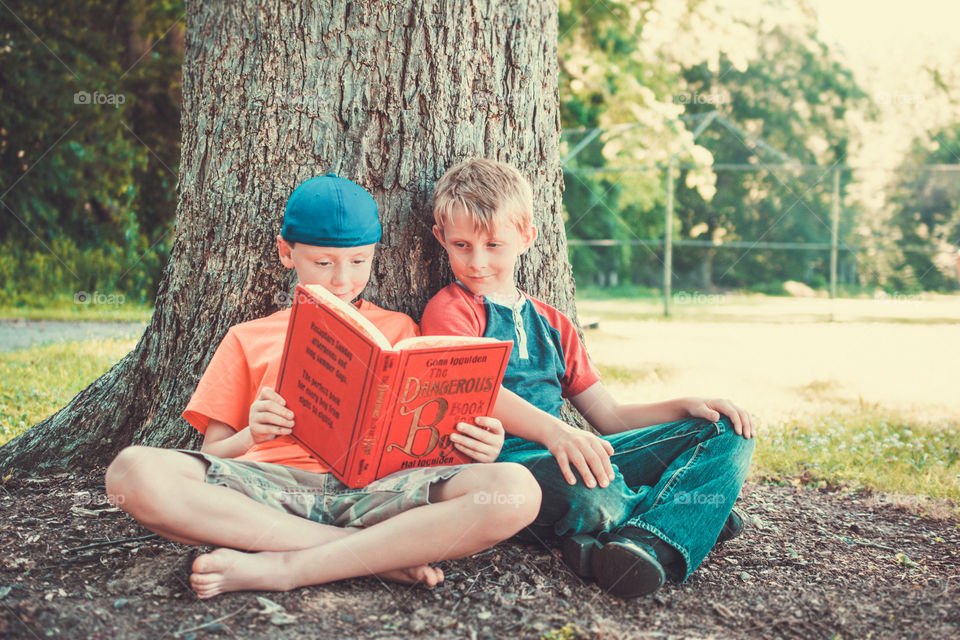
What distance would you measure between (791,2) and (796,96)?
1537 centimetres

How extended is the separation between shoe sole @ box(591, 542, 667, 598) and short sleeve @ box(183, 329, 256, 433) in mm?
1106

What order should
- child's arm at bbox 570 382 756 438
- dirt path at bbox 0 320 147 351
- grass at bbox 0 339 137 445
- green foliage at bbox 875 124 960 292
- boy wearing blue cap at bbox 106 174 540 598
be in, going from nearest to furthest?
1. boy wearing blue cap at bbox 106 174 540 598
2. child's arm at bbox 570 382 756 438
3. grass at bbox 0 339 137 445
4. dirt path at bbox 0 320 147 351
5. green foliage at bbox 875 124 960 292

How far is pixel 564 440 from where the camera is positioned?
2.27 m

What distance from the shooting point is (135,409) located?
314 centimetres

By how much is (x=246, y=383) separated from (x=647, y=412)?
49.5 inches

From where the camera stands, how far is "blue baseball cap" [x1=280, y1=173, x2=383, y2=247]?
8.00 feet

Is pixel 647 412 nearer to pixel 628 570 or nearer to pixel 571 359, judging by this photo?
pixel 571 359

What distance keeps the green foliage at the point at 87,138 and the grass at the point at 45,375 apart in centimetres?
369

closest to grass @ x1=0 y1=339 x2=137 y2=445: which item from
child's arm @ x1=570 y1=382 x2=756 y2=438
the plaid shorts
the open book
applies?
the plaid shorts

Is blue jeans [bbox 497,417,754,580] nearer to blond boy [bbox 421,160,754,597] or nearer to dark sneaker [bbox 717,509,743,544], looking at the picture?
blond boy [bbox 421,160,754,597]

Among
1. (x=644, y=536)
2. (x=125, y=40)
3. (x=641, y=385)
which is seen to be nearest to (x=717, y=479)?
(x=644, y=536)

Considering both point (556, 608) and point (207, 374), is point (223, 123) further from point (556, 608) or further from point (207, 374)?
point (556, 608)

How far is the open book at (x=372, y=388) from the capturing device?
199cm

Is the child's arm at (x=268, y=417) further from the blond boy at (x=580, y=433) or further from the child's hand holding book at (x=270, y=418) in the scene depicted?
the blond boy at (x=580, y=433)
